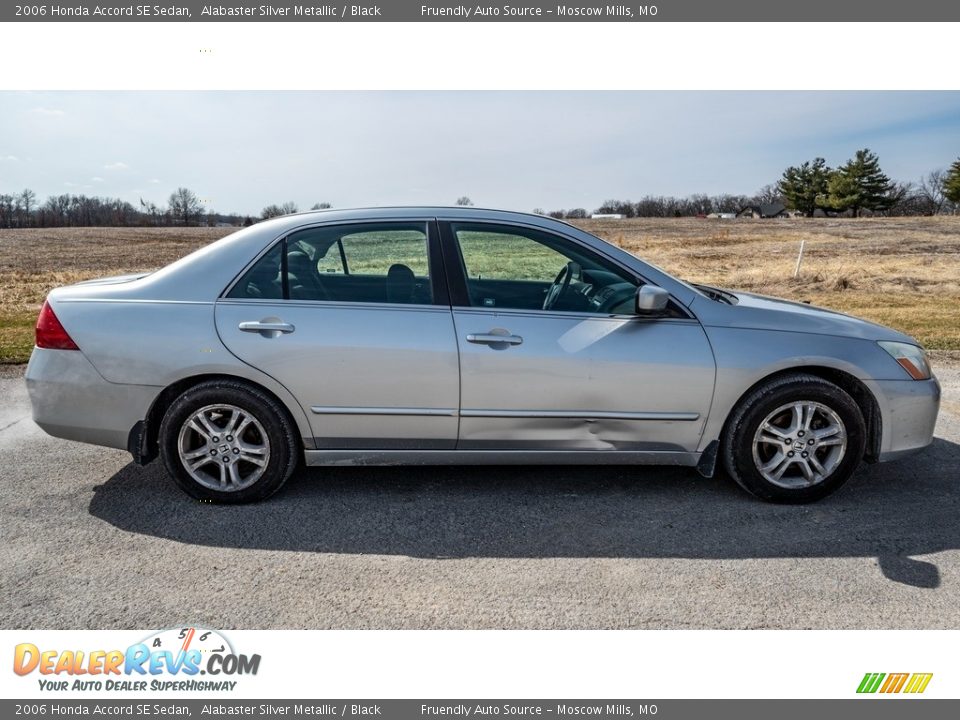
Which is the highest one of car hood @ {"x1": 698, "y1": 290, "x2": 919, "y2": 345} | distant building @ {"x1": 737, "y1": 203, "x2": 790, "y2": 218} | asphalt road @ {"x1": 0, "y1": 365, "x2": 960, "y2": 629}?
distant building @ {"x1": 737, "y1": 203, "x2": 790, "y2": 218}

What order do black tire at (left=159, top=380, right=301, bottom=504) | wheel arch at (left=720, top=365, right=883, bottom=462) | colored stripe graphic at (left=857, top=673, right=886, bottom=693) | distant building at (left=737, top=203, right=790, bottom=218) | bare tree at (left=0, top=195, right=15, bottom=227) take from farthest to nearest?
distant building at (left=737, top=203, right=790, bottom=218), bare tree at (left=0, top=195, right=15, bottom=227), wheel arch at (left=720, top=365, right=883, bottom=462), black tire at (left=159, top=380, right=301, bottom=504), colored stripe graphic at (left=857, top=673, right=886, bottom=693)

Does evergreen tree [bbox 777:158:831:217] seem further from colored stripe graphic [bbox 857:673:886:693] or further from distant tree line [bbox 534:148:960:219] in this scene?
colored stripe graphic [bbox 857:673:886:693]

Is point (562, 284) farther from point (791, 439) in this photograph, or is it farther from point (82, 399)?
point (82, 399)

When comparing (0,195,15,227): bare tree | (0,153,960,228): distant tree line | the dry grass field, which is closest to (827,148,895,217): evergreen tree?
(0,153,960,228): distant tree line

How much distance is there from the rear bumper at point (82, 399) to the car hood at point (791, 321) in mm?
3117

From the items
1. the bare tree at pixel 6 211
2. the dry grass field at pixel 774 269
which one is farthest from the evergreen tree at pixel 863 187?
the bare tree at pixel 6 211

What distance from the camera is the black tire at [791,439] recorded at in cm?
406

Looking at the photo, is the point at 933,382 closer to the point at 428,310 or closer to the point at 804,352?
the point at 804,352

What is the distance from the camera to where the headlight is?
4184mm

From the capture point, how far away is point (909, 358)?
13.8ft

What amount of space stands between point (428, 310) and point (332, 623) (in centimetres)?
171

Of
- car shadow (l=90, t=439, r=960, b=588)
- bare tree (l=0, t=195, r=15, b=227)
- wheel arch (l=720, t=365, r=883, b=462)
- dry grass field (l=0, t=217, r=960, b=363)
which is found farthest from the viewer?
bare tree (l=0, t=195, r=15, b=227)

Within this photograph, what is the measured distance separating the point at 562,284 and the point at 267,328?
65.1 inches

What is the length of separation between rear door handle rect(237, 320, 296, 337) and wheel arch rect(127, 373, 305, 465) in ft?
0.85
